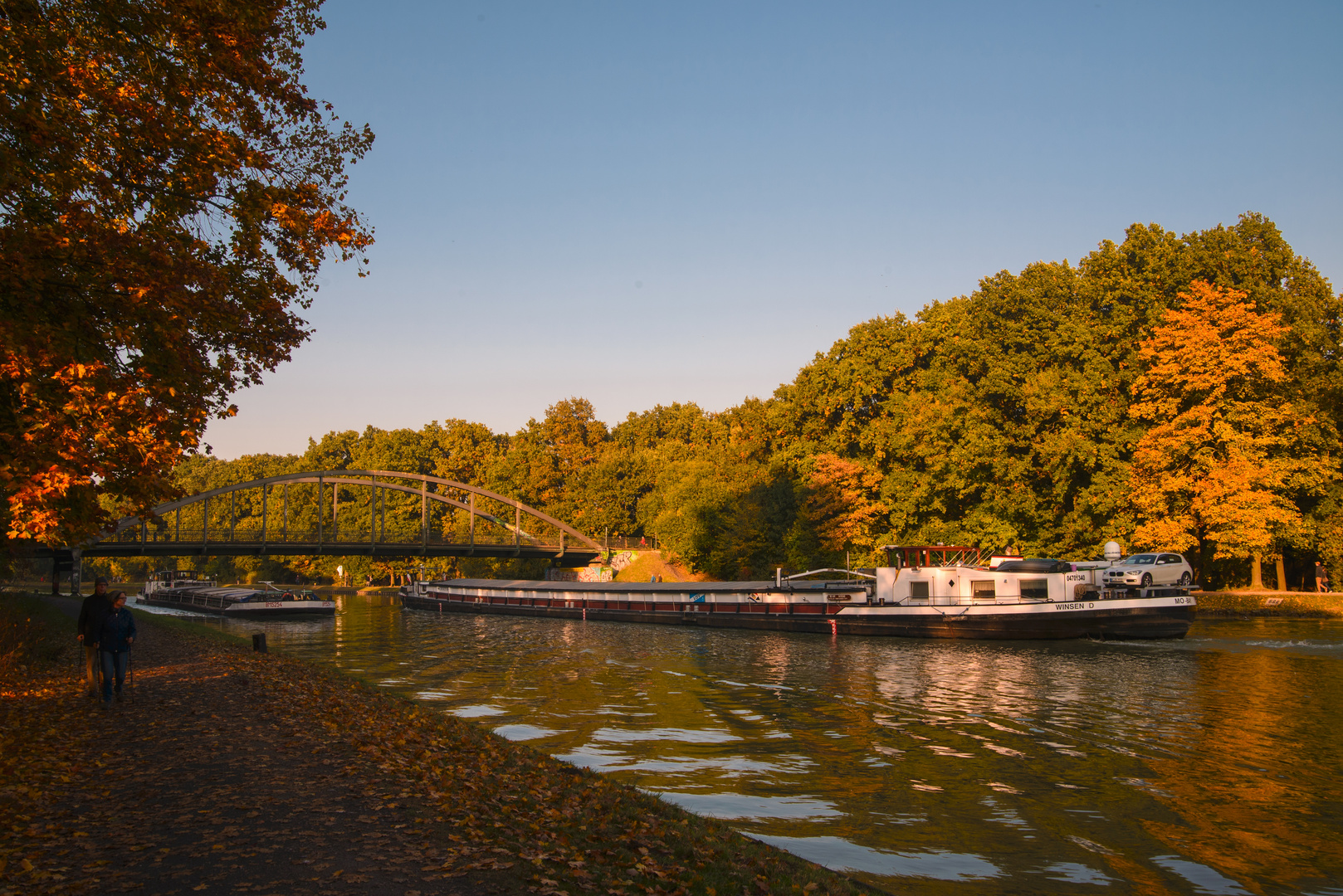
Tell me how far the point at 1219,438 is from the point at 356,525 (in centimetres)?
10665

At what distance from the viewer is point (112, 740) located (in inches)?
509

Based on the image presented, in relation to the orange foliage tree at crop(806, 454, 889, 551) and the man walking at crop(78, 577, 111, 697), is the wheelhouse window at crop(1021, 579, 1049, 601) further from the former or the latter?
the man walking at crop(78, 577, 111, 697)

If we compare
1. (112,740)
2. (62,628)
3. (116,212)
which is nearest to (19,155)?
(116,212)

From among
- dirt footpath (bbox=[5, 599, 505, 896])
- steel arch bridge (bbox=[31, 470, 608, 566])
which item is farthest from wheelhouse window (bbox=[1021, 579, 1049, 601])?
steel arch bridge (bbox=[31, 470, 608, 566])

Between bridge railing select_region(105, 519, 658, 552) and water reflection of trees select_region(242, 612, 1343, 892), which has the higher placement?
bridge railing select_region(105, 519, 658, 552)

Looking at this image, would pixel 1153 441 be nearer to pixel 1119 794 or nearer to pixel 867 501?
pixel 867 501

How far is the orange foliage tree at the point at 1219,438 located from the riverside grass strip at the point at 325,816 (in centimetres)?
4611

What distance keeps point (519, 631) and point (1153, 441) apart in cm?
3722

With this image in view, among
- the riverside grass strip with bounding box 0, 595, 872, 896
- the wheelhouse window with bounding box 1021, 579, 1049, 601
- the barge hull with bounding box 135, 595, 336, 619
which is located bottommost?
the barge hull with bounding box 135, 595, 336, 619

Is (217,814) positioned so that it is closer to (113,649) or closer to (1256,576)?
(113,649)

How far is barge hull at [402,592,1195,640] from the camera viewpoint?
38250mm

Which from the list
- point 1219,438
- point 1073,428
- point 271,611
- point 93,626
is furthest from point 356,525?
point 93,626

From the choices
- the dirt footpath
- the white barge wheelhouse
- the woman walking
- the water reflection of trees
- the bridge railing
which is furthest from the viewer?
the bridge railing

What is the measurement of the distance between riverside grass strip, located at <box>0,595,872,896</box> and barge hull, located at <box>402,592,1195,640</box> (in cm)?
3072
